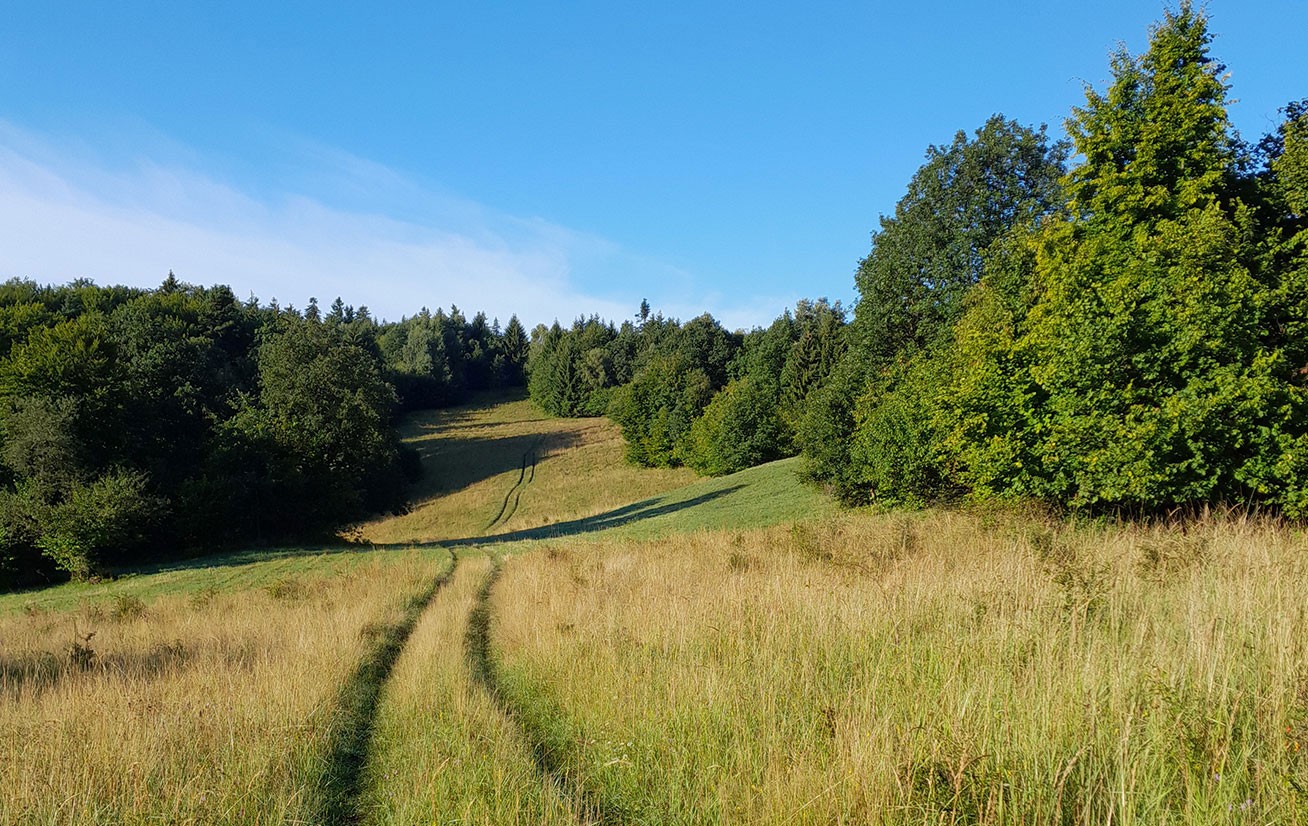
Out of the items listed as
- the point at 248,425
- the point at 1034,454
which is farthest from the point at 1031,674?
the point at 248,425

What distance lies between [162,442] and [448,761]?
3844 cm

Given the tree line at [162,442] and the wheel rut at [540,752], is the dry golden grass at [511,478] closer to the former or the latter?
the tree line at [162,442]

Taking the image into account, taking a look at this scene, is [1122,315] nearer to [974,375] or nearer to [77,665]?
[974,375]

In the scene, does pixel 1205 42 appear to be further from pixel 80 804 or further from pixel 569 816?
pixel 80 804

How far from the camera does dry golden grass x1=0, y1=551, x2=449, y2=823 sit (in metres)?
4.16

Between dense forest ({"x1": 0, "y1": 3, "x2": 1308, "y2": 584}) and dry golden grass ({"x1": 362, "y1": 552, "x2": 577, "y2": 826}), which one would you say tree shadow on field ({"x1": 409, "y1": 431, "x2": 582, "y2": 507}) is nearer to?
dense forest ({"x1": 0, "y1": 3, "x2": 1308, "y2": 584})

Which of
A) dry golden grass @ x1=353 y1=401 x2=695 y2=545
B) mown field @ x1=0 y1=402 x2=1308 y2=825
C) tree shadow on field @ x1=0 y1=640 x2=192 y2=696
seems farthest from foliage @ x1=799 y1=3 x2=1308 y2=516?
dry golden grass @ x1=353 y1=401 x2=695 y2=545

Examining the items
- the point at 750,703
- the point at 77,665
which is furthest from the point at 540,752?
the point at 77,665

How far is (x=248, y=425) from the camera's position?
1453 inches

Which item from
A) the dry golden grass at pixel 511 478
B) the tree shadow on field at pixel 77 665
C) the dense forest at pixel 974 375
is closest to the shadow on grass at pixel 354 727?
the tree shadow on field at pixel 77 665

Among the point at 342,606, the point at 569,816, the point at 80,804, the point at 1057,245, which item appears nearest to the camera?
the point at 569,816

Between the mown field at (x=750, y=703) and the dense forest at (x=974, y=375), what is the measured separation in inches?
205

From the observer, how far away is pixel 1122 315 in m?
14.2

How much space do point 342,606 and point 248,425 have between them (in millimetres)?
29864
